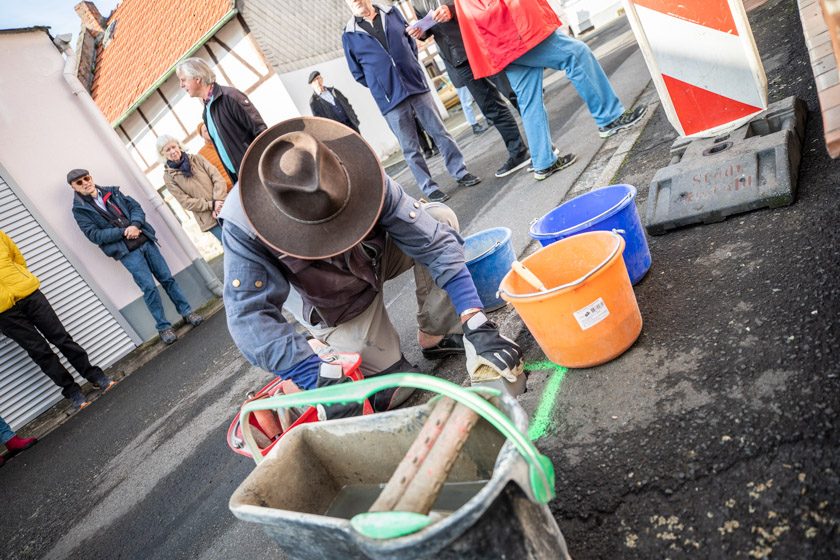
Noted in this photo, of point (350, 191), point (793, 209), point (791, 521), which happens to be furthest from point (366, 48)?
point (791, 521)

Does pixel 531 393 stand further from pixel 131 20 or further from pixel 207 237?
pixel 131 20

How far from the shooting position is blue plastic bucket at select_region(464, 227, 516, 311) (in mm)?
3033

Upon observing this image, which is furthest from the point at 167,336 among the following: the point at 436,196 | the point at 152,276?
the point at 436,196

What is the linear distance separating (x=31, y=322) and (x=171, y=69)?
37.0 feet

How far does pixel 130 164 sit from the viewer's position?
792 centimetres

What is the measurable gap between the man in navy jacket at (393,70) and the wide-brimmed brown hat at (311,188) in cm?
393

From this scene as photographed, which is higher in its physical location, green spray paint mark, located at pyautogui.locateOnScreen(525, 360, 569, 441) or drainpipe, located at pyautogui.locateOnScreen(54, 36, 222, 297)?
drainpipe, located at pyautogui.locateOnScreen(54, 36, 222, 297)

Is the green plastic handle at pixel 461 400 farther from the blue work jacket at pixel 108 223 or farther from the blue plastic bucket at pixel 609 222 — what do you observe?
the blue work jacket at pixel 108 223

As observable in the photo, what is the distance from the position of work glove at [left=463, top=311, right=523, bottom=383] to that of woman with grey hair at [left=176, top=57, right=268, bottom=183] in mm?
3777

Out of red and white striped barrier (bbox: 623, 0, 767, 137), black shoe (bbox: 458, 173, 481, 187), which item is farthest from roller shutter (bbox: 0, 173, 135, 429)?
red and white striped barrier (bbox: 623, 0, 767, 137)

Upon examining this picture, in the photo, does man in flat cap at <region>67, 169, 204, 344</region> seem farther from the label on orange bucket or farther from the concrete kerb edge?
the label on orange bucket

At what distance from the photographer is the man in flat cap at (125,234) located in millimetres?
6520

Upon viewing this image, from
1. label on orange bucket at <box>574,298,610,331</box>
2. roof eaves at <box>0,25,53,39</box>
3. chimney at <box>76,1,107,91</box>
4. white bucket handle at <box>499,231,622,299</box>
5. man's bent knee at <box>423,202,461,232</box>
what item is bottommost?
label on orange bucket at <box>574,298,610,331</box>

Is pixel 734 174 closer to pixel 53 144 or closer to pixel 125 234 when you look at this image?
pixel 125 234
